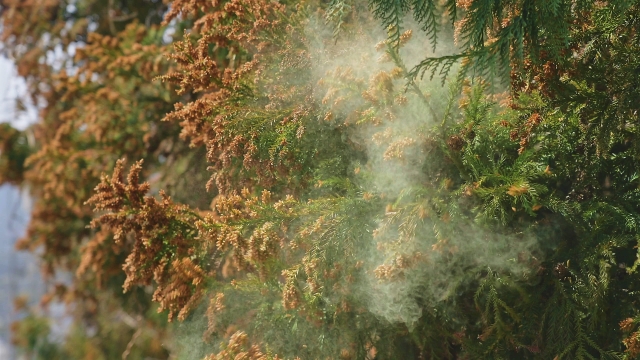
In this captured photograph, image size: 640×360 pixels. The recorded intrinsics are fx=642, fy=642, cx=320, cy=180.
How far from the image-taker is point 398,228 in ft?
6.31

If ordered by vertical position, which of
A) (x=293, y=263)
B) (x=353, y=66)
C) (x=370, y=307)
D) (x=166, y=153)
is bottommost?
(x=370, y=307)

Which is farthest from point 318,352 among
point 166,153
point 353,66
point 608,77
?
point 166,153

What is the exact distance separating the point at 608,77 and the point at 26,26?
3.75 m

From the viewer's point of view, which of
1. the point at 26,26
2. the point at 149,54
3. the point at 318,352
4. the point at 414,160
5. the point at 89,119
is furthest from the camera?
the point at 26,26

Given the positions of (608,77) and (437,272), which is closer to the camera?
(608,77)

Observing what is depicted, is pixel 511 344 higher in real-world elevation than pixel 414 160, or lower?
lower

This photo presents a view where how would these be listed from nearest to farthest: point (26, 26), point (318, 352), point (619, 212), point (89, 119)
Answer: point (619, 212) < point (318, 352) < point (89, 119) < point (26, 26)

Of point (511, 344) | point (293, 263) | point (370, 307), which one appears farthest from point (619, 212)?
point (293, 263)

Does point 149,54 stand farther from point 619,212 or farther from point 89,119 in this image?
point 619,212

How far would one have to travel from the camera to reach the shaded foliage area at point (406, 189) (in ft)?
5.96

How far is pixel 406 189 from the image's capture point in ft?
6.34

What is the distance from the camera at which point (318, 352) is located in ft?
7.04

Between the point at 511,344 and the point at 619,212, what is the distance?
520 millimetres

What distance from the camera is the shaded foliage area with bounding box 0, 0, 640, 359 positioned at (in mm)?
1815
